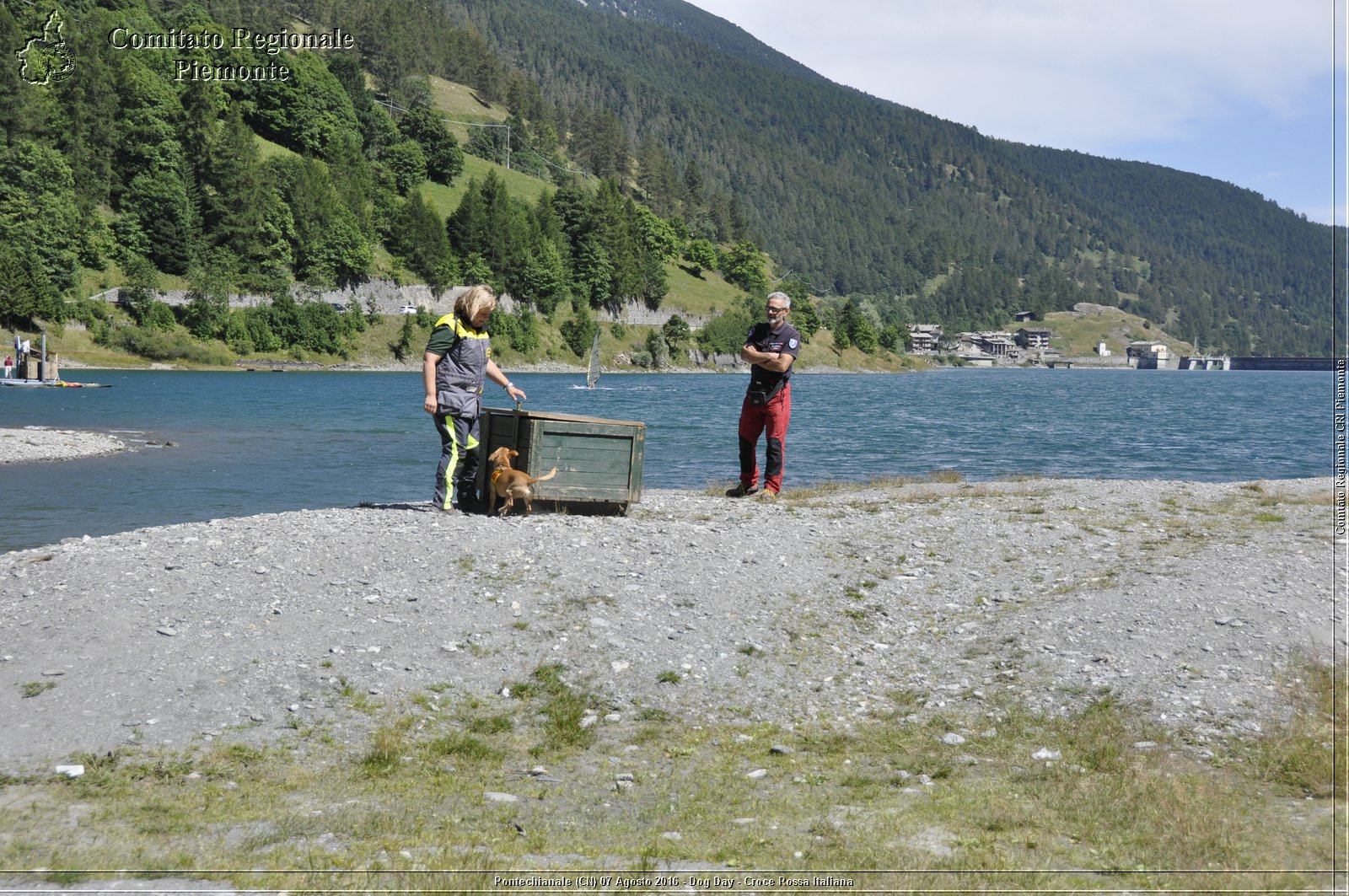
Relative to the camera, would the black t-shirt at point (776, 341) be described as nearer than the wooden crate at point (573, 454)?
No

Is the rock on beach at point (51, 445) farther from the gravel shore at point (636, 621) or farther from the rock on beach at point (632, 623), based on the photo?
the gravel shore at point (636, 621)

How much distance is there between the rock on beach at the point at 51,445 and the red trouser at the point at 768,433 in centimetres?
2541

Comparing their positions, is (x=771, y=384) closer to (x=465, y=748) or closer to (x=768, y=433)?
(x=768, y=433)

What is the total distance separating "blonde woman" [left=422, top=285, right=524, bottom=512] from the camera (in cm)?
1496

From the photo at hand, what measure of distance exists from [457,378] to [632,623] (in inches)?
217

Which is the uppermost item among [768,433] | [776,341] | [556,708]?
[776,341]

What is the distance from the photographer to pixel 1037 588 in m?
13.1

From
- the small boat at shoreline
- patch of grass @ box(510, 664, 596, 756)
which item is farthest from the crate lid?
the small boat at shoreline

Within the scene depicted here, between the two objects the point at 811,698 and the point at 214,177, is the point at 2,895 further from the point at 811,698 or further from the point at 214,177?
the point at 214,177

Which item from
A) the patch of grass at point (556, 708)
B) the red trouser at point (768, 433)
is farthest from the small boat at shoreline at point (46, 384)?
the patch of grass at point (556, 708)

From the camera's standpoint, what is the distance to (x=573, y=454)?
52.4 ft

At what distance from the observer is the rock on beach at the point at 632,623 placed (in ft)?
30.6

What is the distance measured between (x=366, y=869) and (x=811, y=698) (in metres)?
4.90

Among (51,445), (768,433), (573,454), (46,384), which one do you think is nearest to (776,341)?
(768,433)
